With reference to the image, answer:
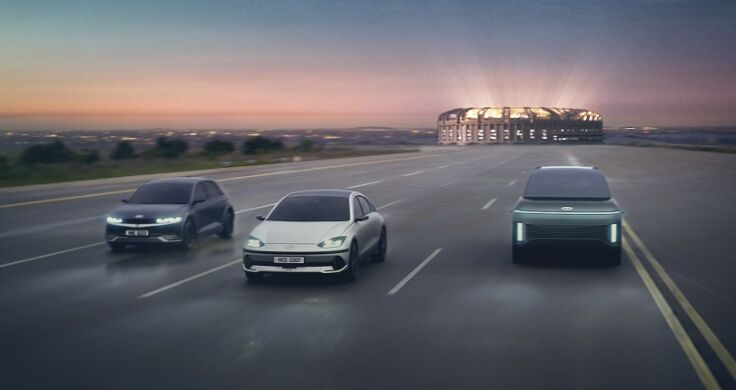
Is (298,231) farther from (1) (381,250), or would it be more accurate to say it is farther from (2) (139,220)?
(2) (139,220)

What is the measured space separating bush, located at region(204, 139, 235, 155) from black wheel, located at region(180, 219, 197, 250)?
229 ft

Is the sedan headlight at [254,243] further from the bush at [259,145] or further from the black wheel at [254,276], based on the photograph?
the bush at [259,145]

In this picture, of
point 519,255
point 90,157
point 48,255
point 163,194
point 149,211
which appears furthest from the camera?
point 90,157

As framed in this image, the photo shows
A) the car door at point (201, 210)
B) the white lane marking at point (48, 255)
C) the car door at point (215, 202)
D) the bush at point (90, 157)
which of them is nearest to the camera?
the white lane marking at point (48, 255)

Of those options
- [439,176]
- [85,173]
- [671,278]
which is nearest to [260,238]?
[671,278]

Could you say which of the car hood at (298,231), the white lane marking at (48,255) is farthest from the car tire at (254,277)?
the white lane marking at (48,255)

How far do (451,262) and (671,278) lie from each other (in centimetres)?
375

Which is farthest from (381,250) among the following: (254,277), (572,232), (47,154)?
(47,154)

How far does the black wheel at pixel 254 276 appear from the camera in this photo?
1244 centimetres

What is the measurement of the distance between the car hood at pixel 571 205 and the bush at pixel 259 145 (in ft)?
256

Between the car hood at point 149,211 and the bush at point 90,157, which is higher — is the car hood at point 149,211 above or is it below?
above

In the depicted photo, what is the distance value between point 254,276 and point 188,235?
14.3ft

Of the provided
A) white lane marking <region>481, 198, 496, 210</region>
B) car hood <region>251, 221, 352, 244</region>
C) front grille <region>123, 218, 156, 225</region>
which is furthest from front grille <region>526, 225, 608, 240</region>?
white lane marking <region>481, 198, 496, 210</region>

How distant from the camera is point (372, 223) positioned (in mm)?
14125
